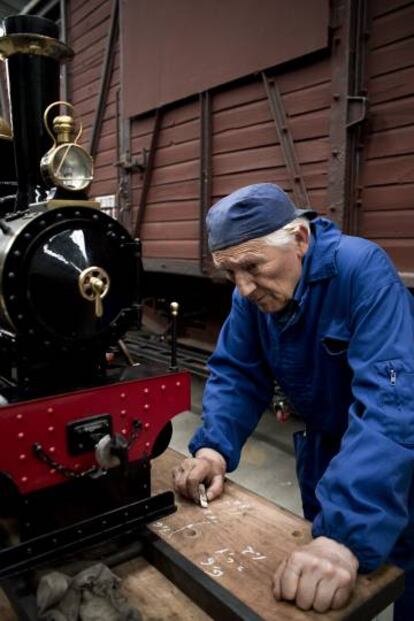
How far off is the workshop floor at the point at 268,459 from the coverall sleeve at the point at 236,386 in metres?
1.57

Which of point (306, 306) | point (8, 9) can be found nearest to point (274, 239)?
point (306, 306)

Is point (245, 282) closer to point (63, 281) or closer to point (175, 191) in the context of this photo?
point (63, 281)

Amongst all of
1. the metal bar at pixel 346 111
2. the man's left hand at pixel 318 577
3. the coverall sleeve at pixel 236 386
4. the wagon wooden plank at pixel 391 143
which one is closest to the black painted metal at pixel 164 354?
the metal bar at pixel 346 111

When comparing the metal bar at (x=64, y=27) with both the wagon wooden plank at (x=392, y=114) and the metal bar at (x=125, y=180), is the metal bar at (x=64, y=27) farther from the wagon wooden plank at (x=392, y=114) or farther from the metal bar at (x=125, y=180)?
the wagon wooden plank at (x=392, y=114)

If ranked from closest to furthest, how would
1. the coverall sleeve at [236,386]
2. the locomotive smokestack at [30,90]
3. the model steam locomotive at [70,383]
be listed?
the model steam locomotive at [70,383]
the coverall sleeve at [236,386]
the locomotive smokestack at [30,90]

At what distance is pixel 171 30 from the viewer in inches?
166

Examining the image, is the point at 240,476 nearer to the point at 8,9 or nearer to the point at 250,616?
the point at 250,616

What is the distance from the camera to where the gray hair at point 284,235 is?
124cm

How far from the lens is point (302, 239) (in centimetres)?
132

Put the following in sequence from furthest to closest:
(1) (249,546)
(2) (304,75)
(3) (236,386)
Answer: (2) (304,75) < (3) (236,386) < (1) (249,546)

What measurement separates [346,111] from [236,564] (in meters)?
2.61

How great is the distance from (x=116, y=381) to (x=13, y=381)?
0.29 meters

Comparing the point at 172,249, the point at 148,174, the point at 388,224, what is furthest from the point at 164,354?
the point at 388,224

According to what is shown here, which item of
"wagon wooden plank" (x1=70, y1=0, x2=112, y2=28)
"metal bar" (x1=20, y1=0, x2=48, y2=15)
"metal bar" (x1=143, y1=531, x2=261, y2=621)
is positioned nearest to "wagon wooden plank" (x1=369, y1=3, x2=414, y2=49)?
"metal bar" (x1=143, y1=531, x2=261, y2=621)
